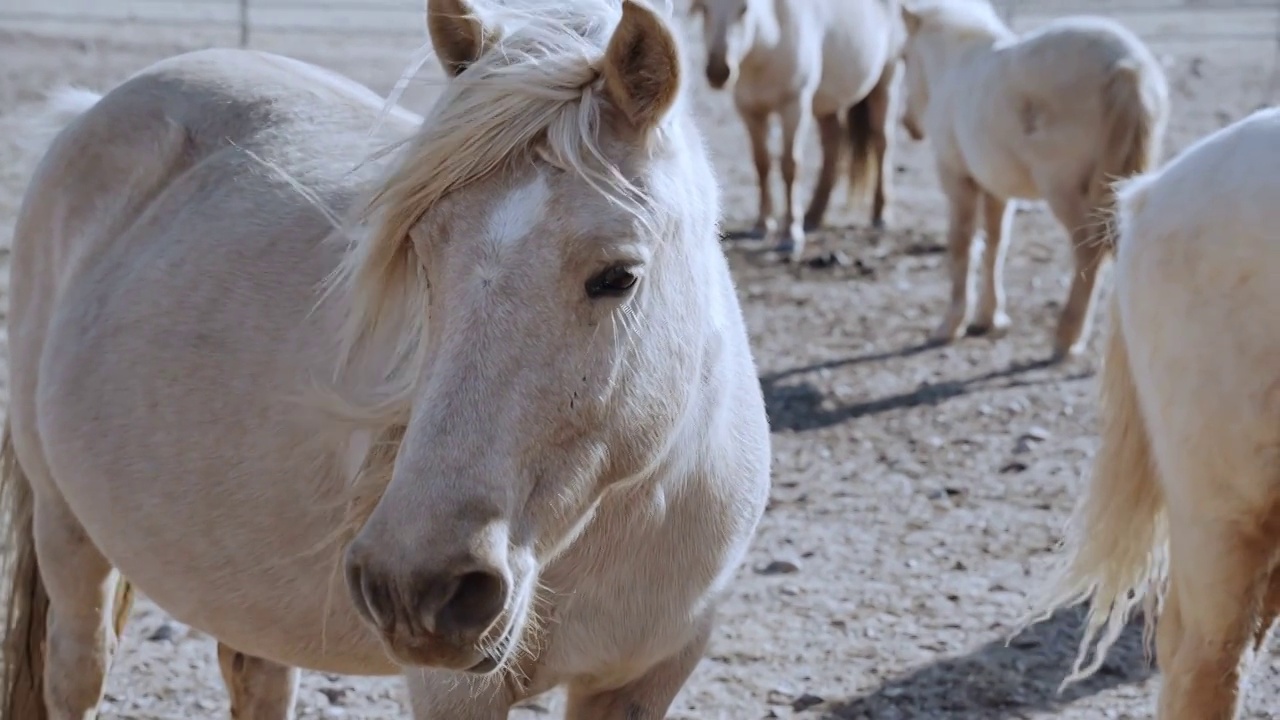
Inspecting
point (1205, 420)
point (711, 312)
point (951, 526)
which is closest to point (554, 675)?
point (711, 312)

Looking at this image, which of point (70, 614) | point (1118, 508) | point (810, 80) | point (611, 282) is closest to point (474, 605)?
point (611, 282)

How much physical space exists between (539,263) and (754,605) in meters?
2.61

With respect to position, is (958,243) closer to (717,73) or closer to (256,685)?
(717,73)

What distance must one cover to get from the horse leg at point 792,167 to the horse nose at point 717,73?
87 centimetres

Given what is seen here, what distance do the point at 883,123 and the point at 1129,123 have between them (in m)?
3.95

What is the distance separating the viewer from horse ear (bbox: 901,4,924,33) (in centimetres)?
782

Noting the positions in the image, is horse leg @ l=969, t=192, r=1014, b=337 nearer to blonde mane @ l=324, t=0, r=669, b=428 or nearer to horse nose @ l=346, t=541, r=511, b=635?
blonde mane @ l=324, t=0, r=669, b=428

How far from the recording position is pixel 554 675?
2186 mm

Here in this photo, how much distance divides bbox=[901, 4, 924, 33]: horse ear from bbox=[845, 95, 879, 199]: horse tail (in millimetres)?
1914

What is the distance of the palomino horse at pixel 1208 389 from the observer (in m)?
2.48

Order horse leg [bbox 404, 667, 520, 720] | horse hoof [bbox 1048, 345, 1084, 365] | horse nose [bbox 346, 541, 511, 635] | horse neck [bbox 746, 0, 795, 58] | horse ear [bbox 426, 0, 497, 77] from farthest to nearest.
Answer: horse neck [bbox 746, 0, 795, 58] → horse hoof [bbox 1048, 345, 1084, 365] → horse leg [bbox 404, 667, 520, 720] → horse ear [bbox 426, 0, 497, 77] → horse nose [bbox 346, 541, 511, 635]

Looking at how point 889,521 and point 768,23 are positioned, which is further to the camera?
point 768,23

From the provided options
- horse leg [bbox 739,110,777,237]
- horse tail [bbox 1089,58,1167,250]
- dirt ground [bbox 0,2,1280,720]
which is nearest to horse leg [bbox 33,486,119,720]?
dirt ground [bbox 0,2,1280,720]

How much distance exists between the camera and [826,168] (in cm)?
987
